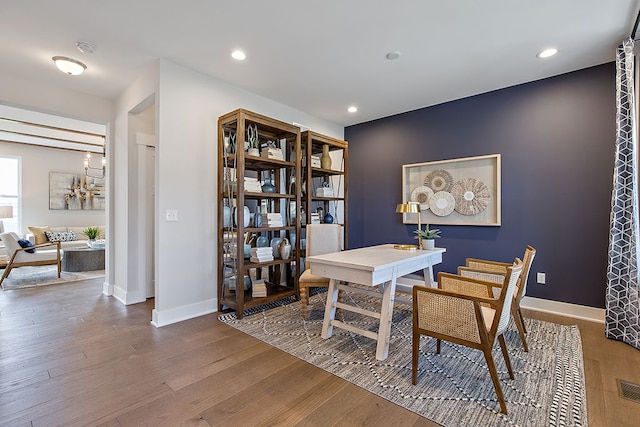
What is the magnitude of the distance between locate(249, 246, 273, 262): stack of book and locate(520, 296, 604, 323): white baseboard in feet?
10.3

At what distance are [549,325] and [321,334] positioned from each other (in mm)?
2299

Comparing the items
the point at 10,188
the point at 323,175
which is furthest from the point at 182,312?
the point at 10,188

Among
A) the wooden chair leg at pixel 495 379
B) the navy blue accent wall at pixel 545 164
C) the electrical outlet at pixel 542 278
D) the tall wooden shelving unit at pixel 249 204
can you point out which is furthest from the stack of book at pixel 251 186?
the electrical outlet at pixel 542 278

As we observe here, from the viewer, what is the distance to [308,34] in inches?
101

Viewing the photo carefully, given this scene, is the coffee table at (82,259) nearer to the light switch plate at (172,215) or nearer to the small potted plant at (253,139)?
the light switch plate at (172,215)

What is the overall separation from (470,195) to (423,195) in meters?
0.64

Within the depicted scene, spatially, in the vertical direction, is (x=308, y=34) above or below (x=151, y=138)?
above

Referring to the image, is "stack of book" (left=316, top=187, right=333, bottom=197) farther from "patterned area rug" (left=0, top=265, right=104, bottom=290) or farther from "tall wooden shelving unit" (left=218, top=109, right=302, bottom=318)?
"patterned area rug" (left=0, top=265, right=104, bottom=290)

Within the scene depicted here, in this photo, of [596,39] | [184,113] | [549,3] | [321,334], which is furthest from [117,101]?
[596,39]

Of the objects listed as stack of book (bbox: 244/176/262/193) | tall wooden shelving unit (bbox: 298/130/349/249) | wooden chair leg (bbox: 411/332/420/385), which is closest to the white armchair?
stack of book (bbox: 244/176/262/193)

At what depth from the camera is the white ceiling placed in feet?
7.32

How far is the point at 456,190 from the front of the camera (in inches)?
160

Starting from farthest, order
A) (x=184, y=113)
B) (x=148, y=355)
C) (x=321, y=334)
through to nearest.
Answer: (x=184, y=113), (x=321, y=334), (x=148, y=355)

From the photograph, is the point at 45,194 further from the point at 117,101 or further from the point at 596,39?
the point at 596,39
